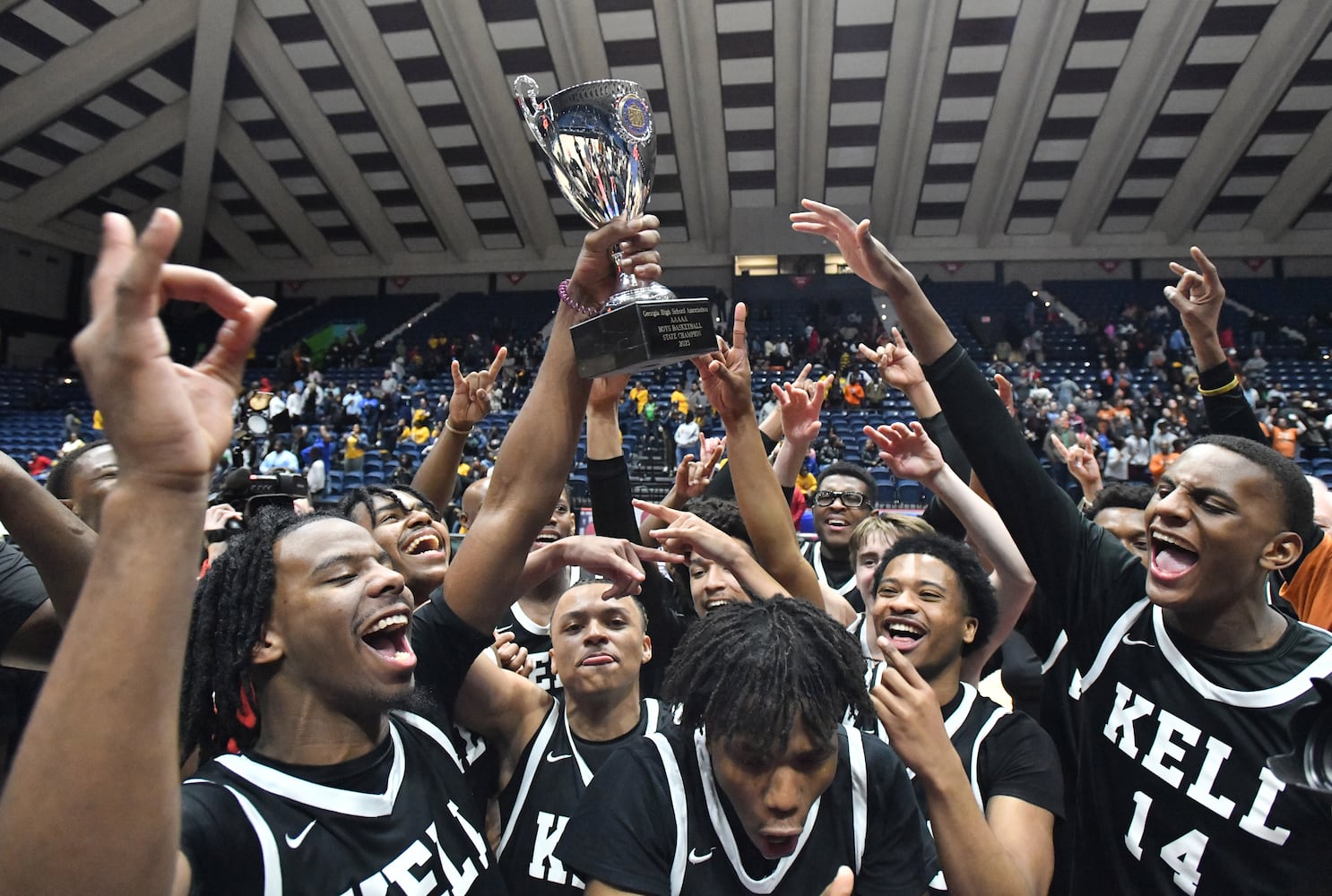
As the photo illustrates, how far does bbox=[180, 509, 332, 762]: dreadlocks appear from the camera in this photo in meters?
1.50

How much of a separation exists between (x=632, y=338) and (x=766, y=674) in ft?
2.33

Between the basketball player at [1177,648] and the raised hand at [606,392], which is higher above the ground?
the raised hand at [606,392]

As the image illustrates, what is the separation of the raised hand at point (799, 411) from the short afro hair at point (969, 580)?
53cm

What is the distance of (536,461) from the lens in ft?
5.77

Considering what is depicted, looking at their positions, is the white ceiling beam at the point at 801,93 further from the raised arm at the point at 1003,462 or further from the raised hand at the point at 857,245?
the raised arm at the point at 1003,462

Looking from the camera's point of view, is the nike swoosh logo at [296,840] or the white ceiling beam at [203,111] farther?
the white ceiling beam at [203,111]

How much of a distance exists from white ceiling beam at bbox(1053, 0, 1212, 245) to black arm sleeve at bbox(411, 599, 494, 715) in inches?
641

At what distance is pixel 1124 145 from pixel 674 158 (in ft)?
28.4

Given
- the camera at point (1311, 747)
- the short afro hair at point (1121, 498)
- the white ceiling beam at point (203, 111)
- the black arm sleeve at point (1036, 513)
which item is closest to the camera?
the camera at point (1311, 747)

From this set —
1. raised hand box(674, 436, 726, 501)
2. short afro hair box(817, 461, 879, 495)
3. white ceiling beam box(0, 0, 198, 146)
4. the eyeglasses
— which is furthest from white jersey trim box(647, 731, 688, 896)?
white ceiling beam box(0, 0, 198, 146)

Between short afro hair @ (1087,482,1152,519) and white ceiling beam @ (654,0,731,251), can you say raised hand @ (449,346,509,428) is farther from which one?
white ceiling beam @ (654,0,731,251)

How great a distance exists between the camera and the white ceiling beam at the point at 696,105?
14.2 metres

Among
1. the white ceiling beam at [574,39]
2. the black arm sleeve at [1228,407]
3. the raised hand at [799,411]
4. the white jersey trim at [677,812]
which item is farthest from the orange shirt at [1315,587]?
the white ceiling beam at [574,39]

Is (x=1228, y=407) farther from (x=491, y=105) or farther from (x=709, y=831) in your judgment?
(x=491, y=105)
